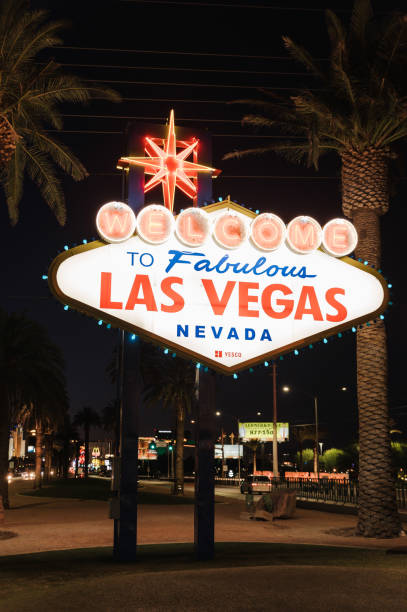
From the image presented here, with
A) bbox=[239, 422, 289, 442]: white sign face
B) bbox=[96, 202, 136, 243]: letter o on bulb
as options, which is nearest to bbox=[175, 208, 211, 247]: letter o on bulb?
bbox=[96, 202, 136, 243]: letter o on bulb

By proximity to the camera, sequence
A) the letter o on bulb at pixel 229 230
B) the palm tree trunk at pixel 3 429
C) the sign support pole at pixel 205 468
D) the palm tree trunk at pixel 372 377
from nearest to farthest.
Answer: the sign support pole at pixel 205 468
the letter o on bulb at pixel 229 230
the palm tree trunk at pixel 372 377
the palm tree trunk at pixel 3 429

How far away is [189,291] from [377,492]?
31.1 feet

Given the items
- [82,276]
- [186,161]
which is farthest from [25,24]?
[82,276]

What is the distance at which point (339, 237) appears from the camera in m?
13.7

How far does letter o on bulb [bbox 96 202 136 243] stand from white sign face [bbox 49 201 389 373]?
153 mm

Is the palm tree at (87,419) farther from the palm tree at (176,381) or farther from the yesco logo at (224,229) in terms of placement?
the yesco logo at (224,229)

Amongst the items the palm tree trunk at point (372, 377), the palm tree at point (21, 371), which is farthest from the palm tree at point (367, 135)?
the palm tree at point (21, 371)

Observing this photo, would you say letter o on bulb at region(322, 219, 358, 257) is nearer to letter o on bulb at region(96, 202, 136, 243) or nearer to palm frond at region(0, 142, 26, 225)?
letter o on bulb at region(96, 202, 136, 243)

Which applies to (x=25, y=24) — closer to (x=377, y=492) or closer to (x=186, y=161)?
(x=186, y=161)

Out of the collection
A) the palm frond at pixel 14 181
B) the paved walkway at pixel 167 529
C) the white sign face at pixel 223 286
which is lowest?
the paved walkway at pixel 167 529

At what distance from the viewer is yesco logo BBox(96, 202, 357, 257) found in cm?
1280

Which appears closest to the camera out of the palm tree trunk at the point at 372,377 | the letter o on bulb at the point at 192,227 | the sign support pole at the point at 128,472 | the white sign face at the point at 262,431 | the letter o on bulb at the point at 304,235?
the sign support pole at the point at 128,472

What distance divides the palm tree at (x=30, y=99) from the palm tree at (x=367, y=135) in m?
5.68

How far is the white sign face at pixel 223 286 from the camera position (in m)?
12.5
